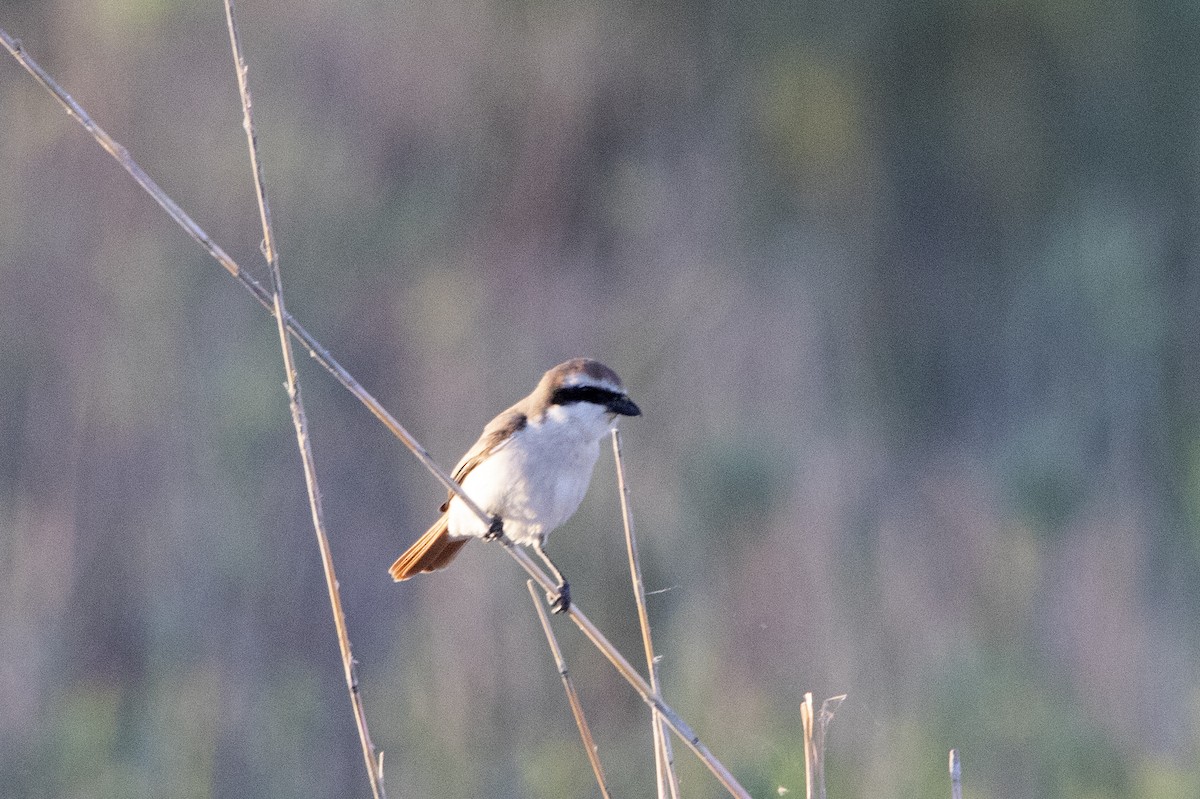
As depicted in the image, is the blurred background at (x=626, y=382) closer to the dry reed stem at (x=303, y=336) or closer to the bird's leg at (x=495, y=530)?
the bird's leg at (x=495, y=530)

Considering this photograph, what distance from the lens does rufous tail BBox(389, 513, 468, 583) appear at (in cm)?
402

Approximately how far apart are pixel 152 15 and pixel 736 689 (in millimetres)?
4100

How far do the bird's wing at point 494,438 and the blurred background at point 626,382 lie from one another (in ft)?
2.40

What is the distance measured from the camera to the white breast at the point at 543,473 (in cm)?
378

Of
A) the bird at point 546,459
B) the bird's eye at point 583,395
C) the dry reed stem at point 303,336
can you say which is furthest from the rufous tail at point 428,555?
the dry reed stem at point 303,336

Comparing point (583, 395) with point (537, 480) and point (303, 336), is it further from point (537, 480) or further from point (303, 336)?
point (303, 336)

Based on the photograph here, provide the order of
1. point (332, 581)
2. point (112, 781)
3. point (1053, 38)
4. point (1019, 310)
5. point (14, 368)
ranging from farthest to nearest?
point (1053, 38) → point (1019, 310) → point (14, 368) → point (112, 781) → point (332, 581)

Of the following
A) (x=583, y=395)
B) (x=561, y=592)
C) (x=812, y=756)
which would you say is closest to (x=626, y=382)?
(x=583, y=395)

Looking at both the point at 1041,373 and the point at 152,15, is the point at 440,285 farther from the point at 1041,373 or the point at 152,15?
the point at 1041,373

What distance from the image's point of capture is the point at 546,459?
3.79 meters

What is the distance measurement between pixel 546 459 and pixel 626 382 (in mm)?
2096

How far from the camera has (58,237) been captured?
20.1 feet

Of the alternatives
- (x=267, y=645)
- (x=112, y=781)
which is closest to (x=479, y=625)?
(x=267, y=645)

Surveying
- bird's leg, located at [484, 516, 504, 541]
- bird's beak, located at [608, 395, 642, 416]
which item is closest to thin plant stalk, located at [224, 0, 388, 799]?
bird's leg, located at [484, 516, 504, 541]
